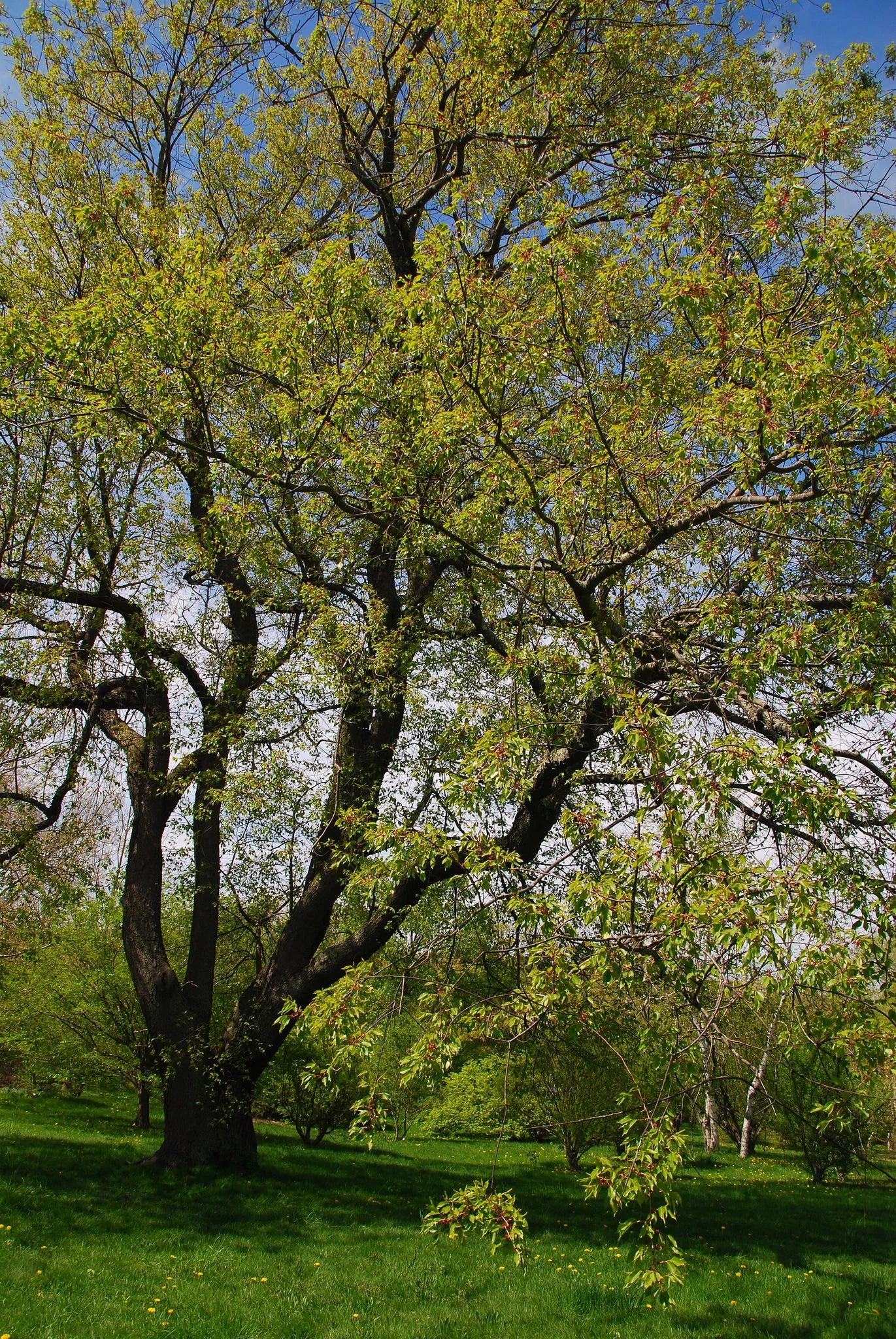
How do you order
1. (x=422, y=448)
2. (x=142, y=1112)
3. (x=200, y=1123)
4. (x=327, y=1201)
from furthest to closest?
1. (x=142, y=1112)
2. (x=200, y=1123)
3. (x=327, y=1201)
4. (x=422, y=448)

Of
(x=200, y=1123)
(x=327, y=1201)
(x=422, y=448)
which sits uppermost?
(x=422, y=448)

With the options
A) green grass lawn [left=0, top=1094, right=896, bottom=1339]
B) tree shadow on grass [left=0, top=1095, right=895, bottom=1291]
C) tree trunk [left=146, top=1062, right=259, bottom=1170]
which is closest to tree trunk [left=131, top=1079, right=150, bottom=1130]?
tree shadow on grass [left=0, top=1095, right=895, bottom=1291]

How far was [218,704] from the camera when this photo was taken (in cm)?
945

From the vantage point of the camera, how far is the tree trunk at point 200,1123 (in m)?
10.1

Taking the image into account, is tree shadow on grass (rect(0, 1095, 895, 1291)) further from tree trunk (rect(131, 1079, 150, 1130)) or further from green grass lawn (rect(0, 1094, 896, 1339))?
tree trunk (rect(131, 1079, 150, 1130))

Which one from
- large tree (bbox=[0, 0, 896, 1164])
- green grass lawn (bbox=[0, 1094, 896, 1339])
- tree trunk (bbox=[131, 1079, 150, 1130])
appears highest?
large tree (bbox=[0, 0, 896, 1164])

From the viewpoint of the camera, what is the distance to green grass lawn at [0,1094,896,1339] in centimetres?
573

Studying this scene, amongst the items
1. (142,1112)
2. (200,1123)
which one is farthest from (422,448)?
(142,1112)

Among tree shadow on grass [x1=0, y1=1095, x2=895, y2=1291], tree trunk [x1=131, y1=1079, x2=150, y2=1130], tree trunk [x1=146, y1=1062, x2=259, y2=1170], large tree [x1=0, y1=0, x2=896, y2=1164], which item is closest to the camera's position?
large tree [x1=0, y1=0, x2=896, y2=1164]

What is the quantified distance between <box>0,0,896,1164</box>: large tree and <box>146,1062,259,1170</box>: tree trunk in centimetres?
6

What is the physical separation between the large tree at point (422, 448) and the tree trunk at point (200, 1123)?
6 centimetres

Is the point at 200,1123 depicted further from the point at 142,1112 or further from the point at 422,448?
the point at 422,448

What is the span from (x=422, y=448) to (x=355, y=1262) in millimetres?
7142

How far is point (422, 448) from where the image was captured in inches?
261
